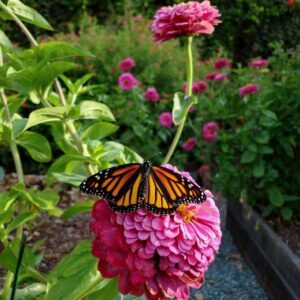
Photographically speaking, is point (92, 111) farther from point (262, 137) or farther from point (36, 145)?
point (262, 137)

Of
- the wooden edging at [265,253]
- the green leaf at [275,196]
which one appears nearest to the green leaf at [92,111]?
the wooden edging at [265,253]

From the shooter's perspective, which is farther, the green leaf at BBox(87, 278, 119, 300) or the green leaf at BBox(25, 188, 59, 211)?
the green leaf at BBox(25, 188, 59, 211)

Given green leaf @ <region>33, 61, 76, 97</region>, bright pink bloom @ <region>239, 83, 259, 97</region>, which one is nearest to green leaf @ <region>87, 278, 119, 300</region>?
green leaf @ <region>33, 61, 76, 97</region>

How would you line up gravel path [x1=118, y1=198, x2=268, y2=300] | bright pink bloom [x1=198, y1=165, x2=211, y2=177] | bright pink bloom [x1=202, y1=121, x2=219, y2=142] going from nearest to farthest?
gravel path [x1=118, y1=198, x2=268, y2=300]
bright pink bloom [x1=202, y1=121, x2=219, y2=142]
bright pink bloom [x1=198, y1=165, x2=211, y2=177]

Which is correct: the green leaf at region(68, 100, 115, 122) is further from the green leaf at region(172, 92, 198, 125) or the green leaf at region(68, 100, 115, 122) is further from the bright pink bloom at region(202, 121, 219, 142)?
the bright pink bloom at region(202, 121, 219, 142)

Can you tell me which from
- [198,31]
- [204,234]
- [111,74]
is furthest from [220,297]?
[111,74]

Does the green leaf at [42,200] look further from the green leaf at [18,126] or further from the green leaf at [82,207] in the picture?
the green leaf at [18,126]

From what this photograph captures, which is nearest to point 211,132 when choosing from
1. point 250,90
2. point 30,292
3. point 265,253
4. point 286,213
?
point 250,90
